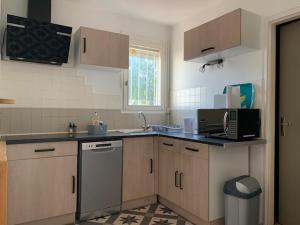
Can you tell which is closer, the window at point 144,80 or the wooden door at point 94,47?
the wooden door at point 94,47

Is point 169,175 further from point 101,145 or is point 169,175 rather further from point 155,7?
point 155,7

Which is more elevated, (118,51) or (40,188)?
(118,51)

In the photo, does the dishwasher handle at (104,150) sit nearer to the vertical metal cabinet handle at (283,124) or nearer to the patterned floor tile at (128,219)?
the patterned floor tile at (128,219)

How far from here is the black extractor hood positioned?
8.47 feet

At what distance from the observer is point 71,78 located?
317cm

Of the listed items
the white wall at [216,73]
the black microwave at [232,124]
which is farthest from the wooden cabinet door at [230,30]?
the black microwave at [232,124]

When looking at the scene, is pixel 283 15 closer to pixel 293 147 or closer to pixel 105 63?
pixel 293 147

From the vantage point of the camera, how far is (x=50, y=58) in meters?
2.82

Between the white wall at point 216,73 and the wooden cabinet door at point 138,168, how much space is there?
928mm

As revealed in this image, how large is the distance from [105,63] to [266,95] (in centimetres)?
187

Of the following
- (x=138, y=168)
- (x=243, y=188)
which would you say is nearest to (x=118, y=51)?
(x=138, y=168)

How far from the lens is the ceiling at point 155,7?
310cm

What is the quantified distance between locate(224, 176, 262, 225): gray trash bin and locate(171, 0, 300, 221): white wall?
1.04ft

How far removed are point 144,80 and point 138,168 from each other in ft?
4.72
